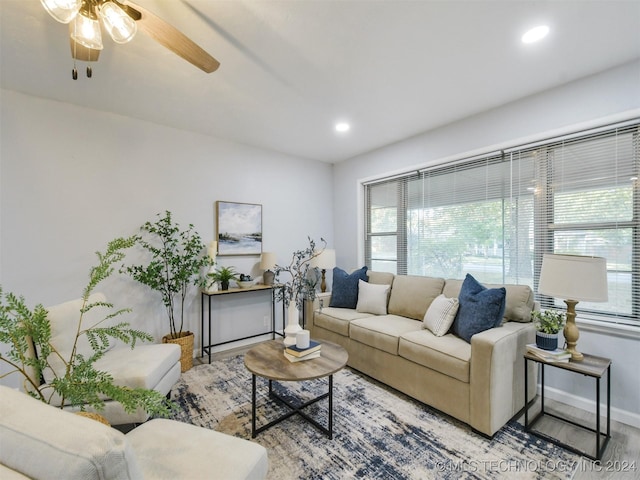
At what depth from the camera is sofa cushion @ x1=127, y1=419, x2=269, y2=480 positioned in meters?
1.12

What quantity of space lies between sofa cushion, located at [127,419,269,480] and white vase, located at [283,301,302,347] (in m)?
1.07

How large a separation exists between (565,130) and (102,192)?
14.1ft

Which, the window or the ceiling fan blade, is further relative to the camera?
the window

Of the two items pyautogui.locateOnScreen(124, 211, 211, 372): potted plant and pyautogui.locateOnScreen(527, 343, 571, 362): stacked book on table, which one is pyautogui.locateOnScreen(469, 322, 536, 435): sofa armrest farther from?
pyautogui.locateOnScreen(124, 211, 211, 372): potted plant

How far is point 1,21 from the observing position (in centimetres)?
176

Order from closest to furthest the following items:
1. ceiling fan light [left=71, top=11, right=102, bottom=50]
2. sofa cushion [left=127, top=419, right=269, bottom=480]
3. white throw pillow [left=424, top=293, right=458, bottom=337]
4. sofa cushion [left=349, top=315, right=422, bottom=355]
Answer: sofa cushion [left=127, top=419, right=269, bottom=480]
ceiling fan light [left=71, top=11, right=102, bottom=50]
white throw pillow [left=424, top=293, right=458, bottom=337]
sofa cushion [left=349, top=315, right=422, bottom=355]

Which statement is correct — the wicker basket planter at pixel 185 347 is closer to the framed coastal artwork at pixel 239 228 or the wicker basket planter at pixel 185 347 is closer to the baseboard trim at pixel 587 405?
the framed coastal artwork at pixel 239 228

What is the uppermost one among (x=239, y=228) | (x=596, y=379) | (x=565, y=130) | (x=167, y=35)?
(x=167, y=35)

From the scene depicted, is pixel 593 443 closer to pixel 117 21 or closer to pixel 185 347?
pixel 185 347

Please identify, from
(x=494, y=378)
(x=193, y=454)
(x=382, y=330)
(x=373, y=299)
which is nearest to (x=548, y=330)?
(x=494, y=378)

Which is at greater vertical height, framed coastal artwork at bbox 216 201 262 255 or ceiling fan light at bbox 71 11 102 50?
ceiling fan light at bbox 71 11 102 50

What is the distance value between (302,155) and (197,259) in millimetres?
2126

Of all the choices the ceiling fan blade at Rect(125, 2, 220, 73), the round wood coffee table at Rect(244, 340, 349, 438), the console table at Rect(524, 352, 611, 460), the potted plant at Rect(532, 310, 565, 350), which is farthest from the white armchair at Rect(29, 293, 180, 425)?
the potted plant at Rect(532, 310, 565, 350)

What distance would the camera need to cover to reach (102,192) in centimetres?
294
